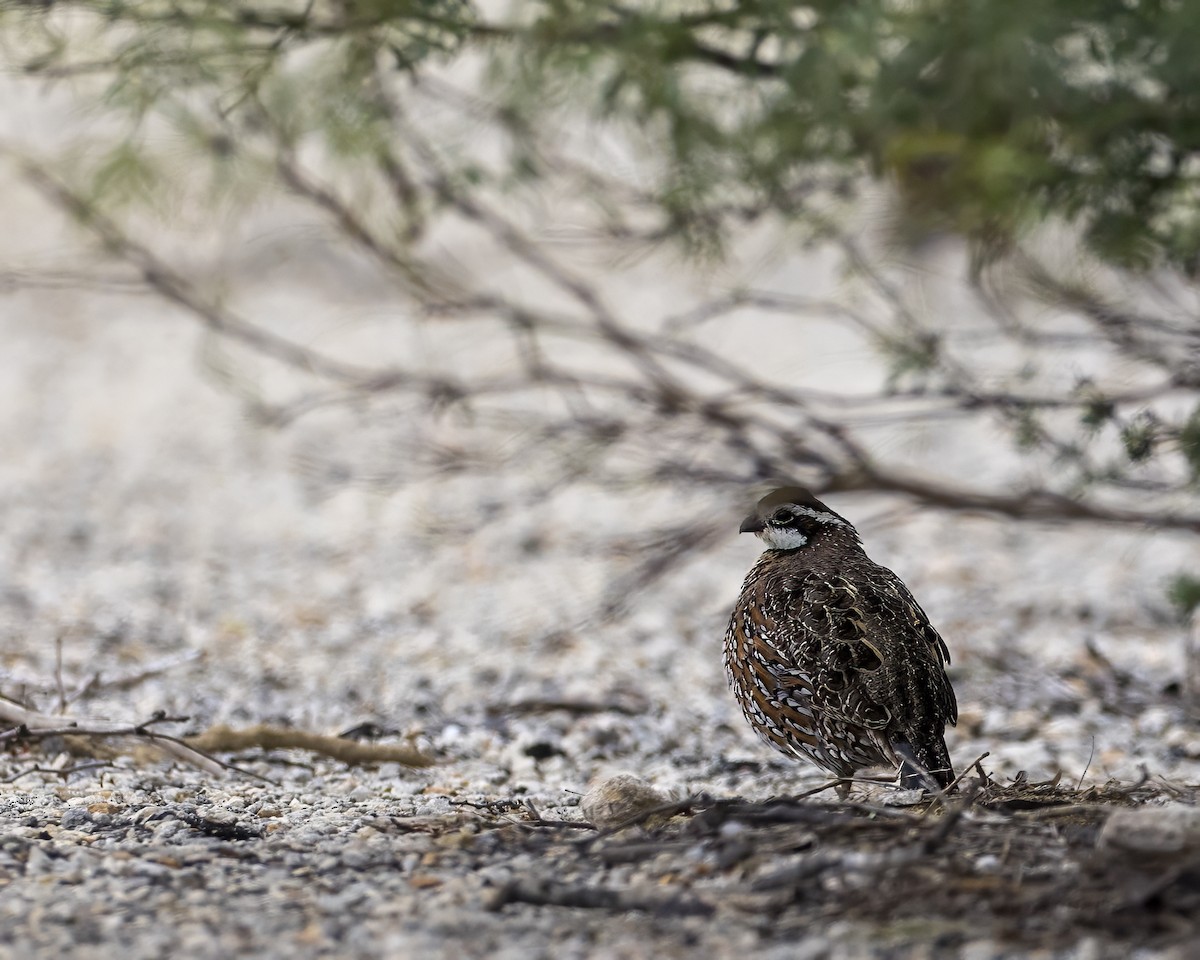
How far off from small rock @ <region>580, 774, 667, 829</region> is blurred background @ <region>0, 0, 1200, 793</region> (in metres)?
0.89

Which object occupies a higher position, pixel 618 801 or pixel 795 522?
pixel 795 522

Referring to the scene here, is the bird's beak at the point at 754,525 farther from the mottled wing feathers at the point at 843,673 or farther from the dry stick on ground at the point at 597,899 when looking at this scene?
the dry stick on ground at the point at 597,899

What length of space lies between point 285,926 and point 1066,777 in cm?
267

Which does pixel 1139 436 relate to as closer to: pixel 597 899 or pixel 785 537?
pixel 785 537

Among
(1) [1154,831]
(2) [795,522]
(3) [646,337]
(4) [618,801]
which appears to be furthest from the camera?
(3) [646,337]

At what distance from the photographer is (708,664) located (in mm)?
6672

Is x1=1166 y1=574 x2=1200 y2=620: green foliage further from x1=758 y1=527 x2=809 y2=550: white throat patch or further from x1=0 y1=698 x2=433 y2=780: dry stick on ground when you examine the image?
x1=0 y1=698 x2=433 y2=780: dry stick on ground

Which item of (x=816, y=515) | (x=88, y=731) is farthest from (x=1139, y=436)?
(x=88, y=731)

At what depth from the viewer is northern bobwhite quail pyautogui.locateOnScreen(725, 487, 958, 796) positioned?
3.83m

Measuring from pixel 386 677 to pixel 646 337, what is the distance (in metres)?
2.18

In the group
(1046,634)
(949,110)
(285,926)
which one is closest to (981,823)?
(285,926)

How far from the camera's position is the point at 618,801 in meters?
3.60

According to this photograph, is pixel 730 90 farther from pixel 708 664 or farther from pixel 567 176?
pixel 708 664

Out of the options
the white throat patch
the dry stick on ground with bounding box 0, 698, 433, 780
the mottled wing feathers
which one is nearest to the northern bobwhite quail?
the mottled wing feathers
